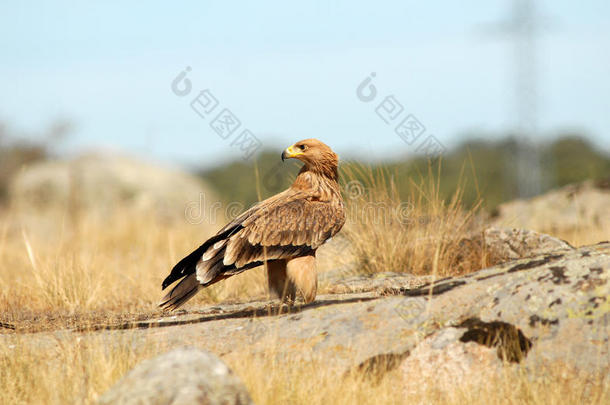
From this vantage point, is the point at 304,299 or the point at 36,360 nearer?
the point at 36,360

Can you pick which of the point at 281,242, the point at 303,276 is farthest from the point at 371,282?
the point at 281,242

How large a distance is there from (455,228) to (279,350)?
3.87 metres

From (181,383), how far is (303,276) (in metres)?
2.67

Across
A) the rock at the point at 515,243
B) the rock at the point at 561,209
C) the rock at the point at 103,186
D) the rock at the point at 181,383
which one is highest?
the rock at the point at 103,186

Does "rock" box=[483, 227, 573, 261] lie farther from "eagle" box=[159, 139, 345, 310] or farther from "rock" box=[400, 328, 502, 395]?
"rock" box=[400, 328, 502, 395]

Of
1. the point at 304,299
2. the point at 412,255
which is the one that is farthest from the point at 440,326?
the point at 412,255

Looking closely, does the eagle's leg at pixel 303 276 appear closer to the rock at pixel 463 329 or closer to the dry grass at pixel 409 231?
the rock at pixel 463 329

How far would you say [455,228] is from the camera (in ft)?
26.7

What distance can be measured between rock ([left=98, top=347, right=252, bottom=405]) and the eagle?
83.6 inches

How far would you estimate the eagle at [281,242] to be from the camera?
5.96m

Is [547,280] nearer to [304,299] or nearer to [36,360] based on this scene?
[304,299]

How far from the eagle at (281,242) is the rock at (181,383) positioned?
Answer: 2.12 metres

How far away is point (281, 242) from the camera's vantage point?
6.26 m

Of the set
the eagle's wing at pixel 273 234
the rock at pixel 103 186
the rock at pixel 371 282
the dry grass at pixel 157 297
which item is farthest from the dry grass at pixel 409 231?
the rock at pixel 103 186
